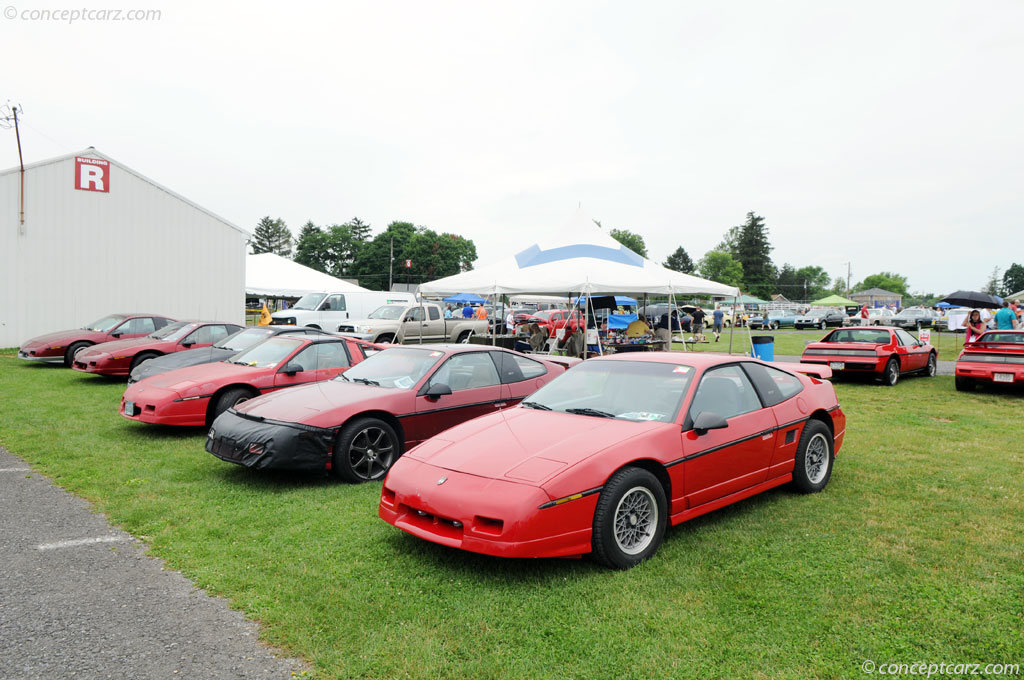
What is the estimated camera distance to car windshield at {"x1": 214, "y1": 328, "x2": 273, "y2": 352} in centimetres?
1023

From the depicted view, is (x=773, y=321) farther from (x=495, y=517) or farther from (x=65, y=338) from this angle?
(x=495, y=517)

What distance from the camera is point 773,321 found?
44594 mm

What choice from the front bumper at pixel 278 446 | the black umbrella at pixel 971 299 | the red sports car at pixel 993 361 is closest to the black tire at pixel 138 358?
the front bumper at pixel 278 446

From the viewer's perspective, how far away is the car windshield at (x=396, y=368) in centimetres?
638

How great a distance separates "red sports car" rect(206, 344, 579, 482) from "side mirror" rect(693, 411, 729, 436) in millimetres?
2686

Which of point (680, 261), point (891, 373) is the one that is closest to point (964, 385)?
point (891, 373)

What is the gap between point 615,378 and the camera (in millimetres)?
4965

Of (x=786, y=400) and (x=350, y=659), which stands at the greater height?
(x=786, y=400)

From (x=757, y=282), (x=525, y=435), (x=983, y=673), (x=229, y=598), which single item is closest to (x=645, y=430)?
(x=525, y=435)

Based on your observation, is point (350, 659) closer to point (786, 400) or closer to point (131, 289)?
point (786, 400)

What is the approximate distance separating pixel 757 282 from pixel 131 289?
3465 inches

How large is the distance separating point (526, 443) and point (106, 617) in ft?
8.16

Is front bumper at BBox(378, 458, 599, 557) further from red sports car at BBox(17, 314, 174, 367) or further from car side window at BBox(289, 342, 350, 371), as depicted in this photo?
red sports car at BBox(17, 314, 174, 367)

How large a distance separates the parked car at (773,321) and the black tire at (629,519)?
41.7 metres
